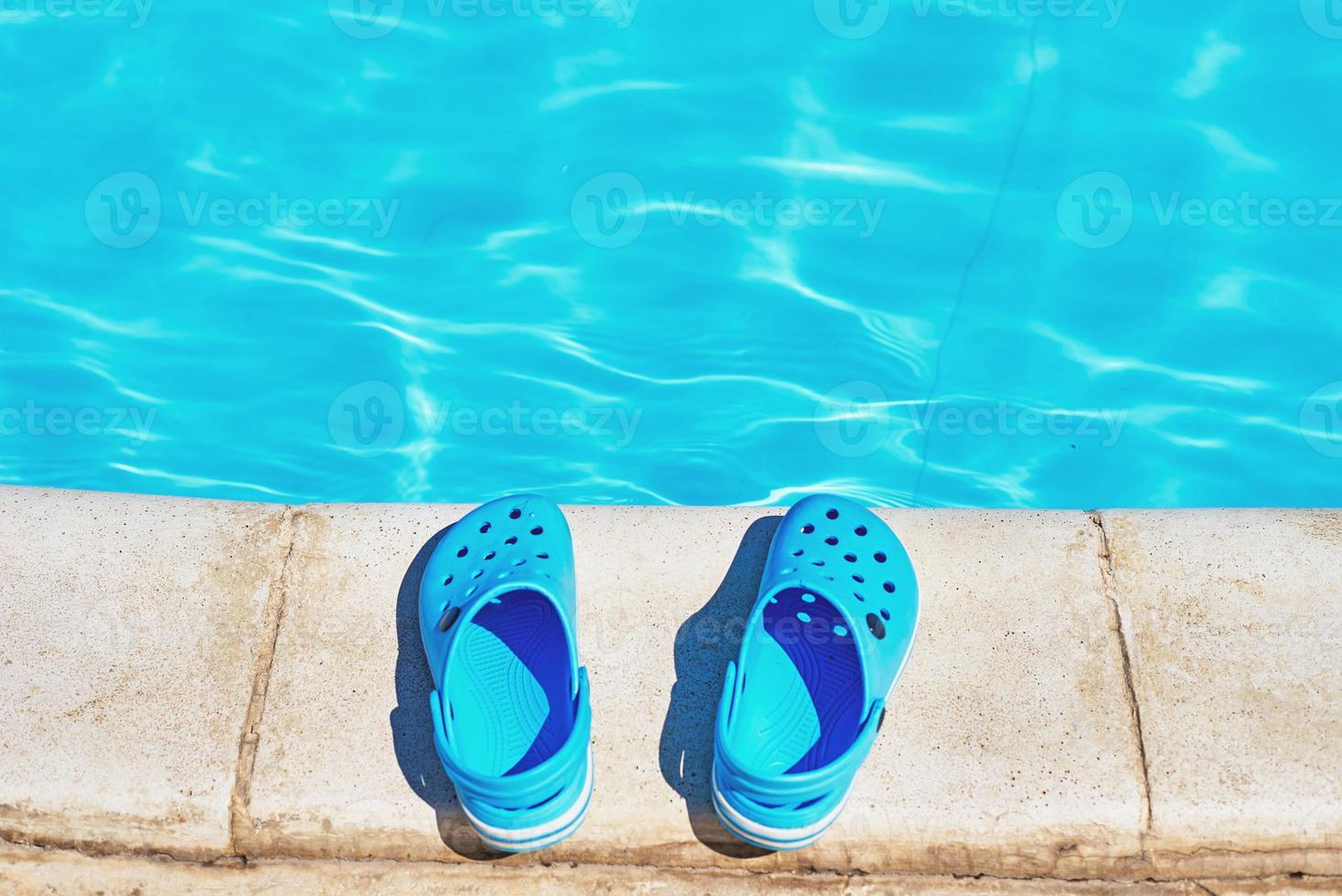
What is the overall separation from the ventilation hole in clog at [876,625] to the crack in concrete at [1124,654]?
543 millimetres

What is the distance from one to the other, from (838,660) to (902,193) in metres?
2.61

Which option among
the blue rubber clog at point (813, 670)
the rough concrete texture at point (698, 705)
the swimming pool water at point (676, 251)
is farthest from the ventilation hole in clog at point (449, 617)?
the swimming pool water at point (676, 251)

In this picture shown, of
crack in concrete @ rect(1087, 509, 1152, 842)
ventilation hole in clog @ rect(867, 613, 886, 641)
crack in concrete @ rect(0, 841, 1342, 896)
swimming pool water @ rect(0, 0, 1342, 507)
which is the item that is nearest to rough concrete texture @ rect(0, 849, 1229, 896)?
crack in concrete @ rect(0, 841, 1342, 896)

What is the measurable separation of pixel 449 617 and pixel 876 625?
35.5 inches

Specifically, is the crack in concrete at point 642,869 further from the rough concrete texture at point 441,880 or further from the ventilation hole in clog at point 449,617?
the ventilation hole in clog at point 449,617

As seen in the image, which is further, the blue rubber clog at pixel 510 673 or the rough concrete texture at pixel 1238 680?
the rough concrete texture at pixel 1238 680

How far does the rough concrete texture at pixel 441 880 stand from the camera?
7.72ft

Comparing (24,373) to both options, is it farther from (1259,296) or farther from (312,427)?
(1259,296)

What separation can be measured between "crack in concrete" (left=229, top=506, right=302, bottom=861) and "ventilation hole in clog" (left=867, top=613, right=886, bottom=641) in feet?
4.23

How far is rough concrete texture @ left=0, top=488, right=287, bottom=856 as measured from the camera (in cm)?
241

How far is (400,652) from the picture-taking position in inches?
103

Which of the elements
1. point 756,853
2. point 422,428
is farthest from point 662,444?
point 756,853

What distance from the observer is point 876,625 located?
8.07 ft

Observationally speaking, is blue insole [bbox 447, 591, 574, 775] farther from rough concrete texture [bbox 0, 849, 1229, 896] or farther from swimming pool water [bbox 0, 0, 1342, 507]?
swimming pool water [bbox 0, 0, 1342, 507]
